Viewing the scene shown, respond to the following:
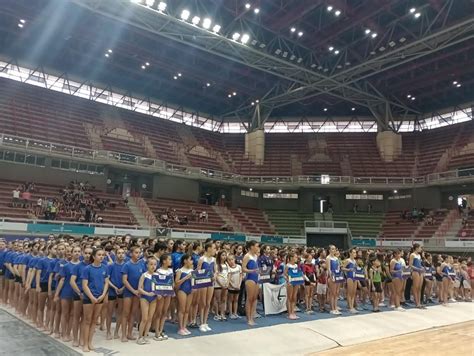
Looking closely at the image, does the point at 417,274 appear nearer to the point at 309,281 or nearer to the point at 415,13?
the point at 309,281

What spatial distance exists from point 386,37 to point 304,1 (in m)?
5.95

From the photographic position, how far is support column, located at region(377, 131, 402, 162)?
111ft

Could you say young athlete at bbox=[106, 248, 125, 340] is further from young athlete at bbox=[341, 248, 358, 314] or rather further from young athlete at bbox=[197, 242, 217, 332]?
young athlete at bbox=[341, 248, 358, 314]

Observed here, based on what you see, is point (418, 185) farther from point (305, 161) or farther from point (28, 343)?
point (28, 343)

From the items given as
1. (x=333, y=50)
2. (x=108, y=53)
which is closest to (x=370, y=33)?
(x=333, y=50)

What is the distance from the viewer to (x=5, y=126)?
77.4 feet

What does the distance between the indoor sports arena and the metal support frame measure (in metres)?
0.14

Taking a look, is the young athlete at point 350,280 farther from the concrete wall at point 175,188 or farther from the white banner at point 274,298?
the concrete wall at point 175,188

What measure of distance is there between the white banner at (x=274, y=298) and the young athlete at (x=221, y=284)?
1.24m

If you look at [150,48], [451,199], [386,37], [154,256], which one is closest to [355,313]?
[154,256]

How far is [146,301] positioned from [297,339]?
10.3 feet

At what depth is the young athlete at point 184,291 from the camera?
7.41 m

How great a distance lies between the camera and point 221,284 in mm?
8836

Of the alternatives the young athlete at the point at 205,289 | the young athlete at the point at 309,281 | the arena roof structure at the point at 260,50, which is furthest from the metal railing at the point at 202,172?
the young athlete at the point at 205,289
